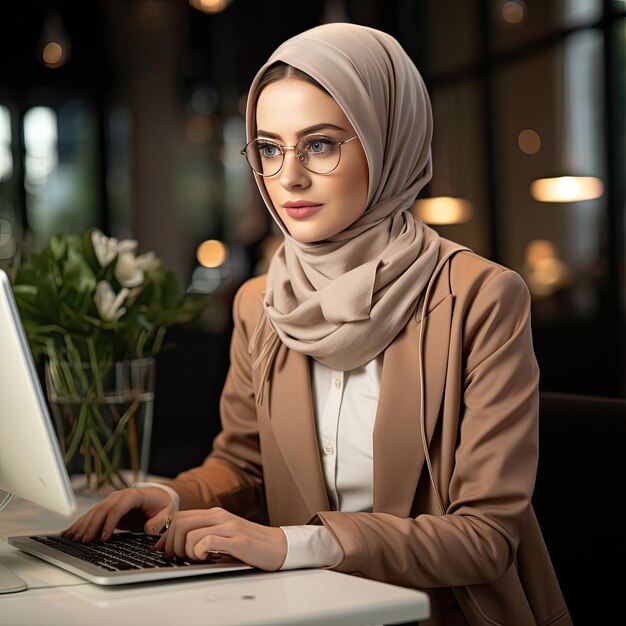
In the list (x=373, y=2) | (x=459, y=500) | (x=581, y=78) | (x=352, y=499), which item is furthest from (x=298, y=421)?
(x=373, y=2)

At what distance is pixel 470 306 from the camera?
153 centimetres

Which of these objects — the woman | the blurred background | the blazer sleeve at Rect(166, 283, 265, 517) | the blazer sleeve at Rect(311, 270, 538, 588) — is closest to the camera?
the blazer sleeve at Rect(311, 270, 538, 588)

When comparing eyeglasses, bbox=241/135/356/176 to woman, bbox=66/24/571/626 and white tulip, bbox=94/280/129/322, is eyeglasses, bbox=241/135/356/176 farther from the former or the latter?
white tulip, bbox=94/280/129/322

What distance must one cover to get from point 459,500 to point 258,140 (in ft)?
2.01

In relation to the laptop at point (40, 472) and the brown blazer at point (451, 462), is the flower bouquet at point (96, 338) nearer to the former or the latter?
the brown blazer at point (451, 462)

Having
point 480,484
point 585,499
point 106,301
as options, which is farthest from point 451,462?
point 106,301

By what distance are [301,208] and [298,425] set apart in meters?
0.33

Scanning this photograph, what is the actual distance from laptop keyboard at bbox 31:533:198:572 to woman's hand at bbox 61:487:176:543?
0.02 meters

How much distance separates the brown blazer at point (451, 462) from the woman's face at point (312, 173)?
173 millimetres

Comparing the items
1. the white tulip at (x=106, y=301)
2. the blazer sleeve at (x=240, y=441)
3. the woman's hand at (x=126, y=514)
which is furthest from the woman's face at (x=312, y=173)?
the white tulip at (x=106, y=301)

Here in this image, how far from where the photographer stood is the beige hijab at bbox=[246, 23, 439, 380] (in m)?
1.56

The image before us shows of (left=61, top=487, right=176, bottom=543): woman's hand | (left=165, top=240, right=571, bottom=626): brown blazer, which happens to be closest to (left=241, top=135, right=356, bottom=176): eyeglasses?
(left=165, top=240, right=571, bottom=626): brown blazer

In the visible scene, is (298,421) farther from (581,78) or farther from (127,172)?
(127,172)

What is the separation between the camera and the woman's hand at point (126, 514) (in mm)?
1467
